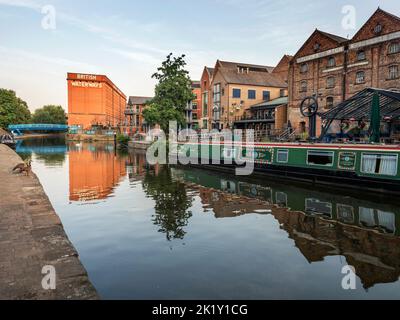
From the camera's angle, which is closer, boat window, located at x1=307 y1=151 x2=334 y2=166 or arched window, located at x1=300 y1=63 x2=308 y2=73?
boat window, located at x1=307 y1=151 x2=334 y2=166

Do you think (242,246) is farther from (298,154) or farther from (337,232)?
(298,154)

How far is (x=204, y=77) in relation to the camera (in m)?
50.9

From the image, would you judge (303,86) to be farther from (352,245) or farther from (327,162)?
(352,245)

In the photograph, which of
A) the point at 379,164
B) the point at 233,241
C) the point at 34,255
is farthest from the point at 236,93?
the point at 34,255

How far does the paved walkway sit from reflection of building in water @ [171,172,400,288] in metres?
5.06

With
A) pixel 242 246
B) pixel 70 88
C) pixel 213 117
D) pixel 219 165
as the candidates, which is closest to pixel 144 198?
pixel 242 246

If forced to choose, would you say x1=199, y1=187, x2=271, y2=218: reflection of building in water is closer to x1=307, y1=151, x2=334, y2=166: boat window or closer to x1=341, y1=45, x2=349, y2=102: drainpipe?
x1=307, y1=151, x2=334, y2=166: boat window

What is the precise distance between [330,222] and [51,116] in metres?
109

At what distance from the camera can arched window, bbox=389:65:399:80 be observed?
962 inches

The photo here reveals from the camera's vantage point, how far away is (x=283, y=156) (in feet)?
62.1

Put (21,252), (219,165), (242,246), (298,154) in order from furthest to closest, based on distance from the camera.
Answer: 1. (219,165)
2. (298,154)
3. (242,246)
4. (21,252)

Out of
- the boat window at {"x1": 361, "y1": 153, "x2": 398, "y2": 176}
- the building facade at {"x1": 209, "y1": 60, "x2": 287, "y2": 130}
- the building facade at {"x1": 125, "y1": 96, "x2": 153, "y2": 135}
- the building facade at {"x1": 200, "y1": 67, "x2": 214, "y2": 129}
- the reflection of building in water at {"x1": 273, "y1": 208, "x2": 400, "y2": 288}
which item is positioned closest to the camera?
the reflection of building in water at {"x1": 273, "y1": 208, "x2": 400, "y2": 288}

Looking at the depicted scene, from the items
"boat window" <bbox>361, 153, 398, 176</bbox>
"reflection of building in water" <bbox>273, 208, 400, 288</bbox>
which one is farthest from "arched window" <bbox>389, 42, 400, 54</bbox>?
"reflection of building in water" <bbox>273, 208, 400, 288</bbox>
